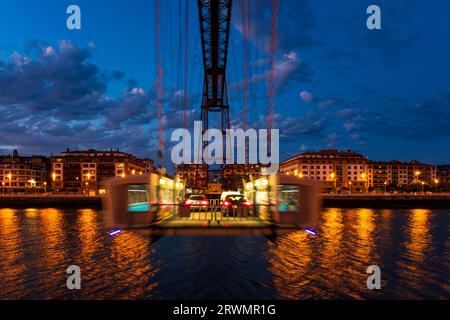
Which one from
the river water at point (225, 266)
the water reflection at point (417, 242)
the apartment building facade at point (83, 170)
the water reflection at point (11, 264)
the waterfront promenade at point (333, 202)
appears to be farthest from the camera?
the apartment building facade at point (83, 170)

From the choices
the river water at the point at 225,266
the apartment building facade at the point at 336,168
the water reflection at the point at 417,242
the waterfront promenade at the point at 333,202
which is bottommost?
the waterfront promenade at the point at 333,202

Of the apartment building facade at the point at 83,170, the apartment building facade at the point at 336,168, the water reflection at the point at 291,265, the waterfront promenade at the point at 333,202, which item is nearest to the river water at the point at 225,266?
the water reflection at the point at 291,265

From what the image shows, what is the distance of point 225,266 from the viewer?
60.1 ft

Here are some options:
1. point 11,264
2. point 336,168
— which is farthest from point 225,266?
point 336,168

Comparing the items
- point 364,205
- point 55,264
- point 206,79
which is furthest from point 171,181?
point 364,205

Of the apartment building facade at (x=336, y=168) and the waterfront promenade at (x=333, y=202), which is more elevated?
the apartment building facade at (x=336, y=168)

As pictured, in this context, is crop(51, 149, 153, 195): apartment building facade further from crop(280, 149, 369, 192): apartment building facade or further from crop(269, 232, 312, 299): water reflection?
crop(269, 232, 312, 299): water reflection

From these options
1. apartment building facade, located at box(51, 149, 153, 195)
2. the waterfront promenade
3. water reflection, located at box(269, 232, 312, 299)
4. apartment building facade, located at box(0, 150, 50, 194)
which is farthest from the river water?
apartment building facade, located at box(0, 150, 50, 194)

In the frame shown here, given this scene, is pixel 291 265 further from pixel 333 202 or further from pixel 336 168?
pixel 336 168

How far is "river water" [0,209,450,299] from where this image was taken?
1414cm

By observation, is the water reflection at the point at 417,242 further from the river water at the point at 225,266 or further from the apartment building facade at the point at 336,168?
the apartment building facade at the point at 336,168

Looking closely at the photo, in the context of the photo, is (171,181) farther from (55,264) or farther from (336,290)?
(336,290)

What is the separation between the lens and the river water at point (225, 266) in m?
14.1
